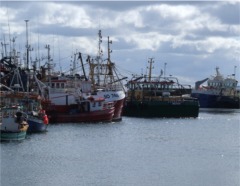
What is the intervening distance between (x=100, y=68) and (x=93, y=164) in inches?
1887

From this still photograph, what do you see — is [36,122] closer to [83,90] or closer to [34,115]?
[34,115]

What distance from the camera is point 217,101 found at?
143 metres

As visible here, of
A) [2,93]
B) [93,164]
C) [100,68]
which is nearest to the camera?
[93,164]

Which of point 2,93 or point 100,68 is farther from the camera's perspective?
point 100,68

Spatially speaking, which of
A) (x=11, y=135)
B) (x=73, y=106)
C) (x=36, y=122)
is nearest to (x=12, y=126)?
(x=11, y=135)

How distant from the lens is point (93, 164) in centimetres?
4609

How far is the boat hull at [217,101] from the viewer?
468ft

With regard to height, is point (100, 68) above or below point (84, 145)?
above

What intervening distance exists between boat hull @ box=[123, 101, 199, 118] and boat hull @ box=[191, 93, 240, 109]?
41280mm

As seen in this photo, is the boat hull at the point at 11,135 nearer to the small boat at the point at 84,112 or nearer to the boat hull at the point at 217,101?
the small boat at the point at 84,112

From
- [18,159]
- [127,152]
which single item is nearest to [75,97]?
[127,152]

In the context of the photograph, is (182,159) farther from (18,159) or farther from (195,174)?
(18,159)

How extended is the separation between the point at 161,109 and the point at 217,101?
44.3 metres

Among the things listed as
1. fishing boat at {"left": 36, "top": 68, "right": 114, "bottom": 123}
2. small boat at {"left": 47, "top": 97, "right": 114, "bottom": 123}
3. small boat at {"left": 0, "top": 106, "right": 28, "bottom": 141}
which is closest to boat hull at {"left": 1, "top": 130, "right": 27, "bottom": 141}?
small boat at {"left": 0, "top": 106, "right": 28, "bottom": 141}
